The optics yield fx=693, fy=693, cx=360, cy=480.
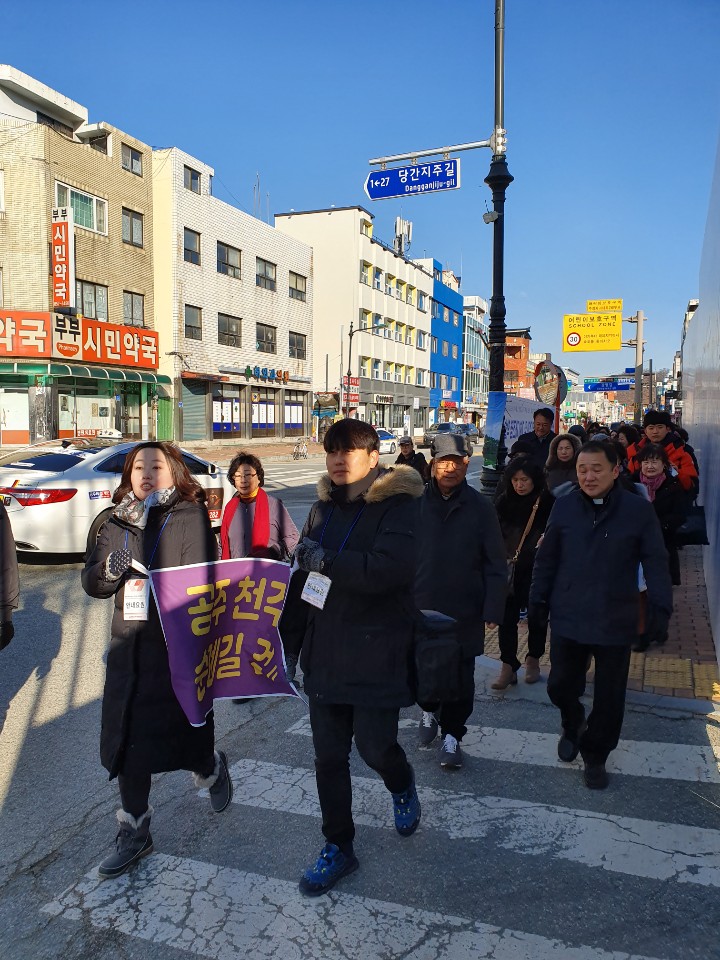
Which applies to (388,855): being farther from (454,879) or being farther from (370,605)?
(370,605)

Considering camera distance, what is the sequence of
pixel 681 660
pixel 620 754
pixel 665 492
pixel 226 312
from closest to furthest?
pixel 620 754
pixel 681 660
pixel 665 492
pixel 226 312

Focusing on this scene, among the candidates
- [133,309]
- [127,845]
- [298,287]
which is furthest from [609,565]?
[298,287]

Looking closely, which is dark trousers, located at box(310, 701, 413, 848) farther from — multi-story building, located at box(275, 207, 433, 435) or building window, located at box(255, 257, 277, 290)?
multi-story building, located at box(275, 207, 433, 435)

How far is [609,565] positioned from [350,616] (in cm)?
164

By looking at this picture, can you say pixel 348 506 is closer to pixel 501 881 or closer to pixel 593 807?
pixel 501 881

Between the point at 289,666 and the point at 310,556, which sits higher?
the point at 310,556

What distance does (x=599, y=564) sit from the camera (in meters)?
3.76

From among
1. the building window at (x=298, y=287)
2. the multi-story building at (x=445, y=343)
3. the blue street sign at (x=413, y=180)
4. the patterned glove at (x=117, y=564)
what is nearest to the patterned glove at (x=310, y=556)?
the patterned glove at (x=117, y=564)

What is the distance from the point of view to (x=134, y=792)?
306 cm

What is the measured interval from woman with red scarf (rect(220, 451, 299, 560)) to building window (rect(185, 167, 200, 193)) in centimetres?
3361

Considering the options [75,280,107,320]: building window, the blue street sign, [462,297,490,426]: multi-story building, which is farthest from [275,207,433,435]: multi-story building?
the blue street sign

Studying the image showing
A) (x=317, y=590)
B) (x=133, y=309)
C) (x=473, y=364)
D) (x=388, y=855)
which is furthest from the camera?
(x=473, y=364)

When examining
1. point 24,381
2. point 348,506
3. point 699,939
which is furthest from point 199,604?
point 24,381

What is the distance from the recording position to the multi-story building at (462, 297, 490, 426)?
3302 inches
